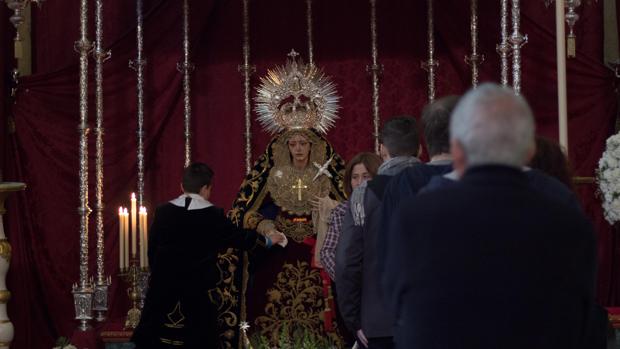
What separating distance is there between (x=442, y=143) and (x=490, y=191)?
947mm

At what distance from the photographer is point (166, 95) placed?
8.17 m

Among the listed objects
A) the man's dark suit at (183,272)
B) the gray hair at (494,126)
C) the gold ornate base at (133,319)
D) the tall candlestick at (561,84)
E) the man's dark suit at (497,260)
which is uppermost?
the tall candlestick at (561,84)

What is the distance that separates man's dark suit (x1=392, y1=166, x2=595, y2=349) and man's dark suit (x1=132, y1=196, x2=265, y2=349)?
3.87 m

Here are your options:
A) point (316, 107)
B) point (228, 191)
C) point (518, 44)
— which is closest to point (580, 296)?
point (518, 44)

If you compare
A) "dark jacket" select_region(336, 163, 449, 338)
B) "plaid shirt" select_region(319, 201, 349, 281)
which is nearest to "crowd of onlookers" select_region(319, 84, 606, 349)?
"dark jacket" select_region(336, 163, 449, 338)

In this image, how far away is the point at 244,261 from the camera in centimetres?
709

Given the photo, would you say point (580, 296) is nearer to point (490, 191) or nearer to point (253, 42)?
point (490, 191)

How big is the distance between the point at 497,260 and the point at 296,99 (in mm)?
5271

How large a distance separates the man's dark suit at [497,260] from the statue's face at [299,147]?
4621 mm

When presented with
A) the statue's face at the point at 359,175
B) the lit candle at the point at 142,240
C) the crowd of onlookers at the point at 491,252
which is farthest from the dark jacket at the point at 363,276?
the lit candle at the point at 142,240

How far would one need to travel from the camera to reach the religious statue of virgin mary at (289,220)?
7117 mm

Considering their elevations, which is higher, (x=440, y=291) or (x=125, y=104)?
(x=125, y=104)

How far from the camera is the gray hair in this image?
2.45 meters

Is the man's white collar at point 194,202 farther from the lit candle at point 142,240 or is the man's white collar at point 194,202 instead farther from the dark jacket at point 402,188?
the dark jacket at point 402,188
